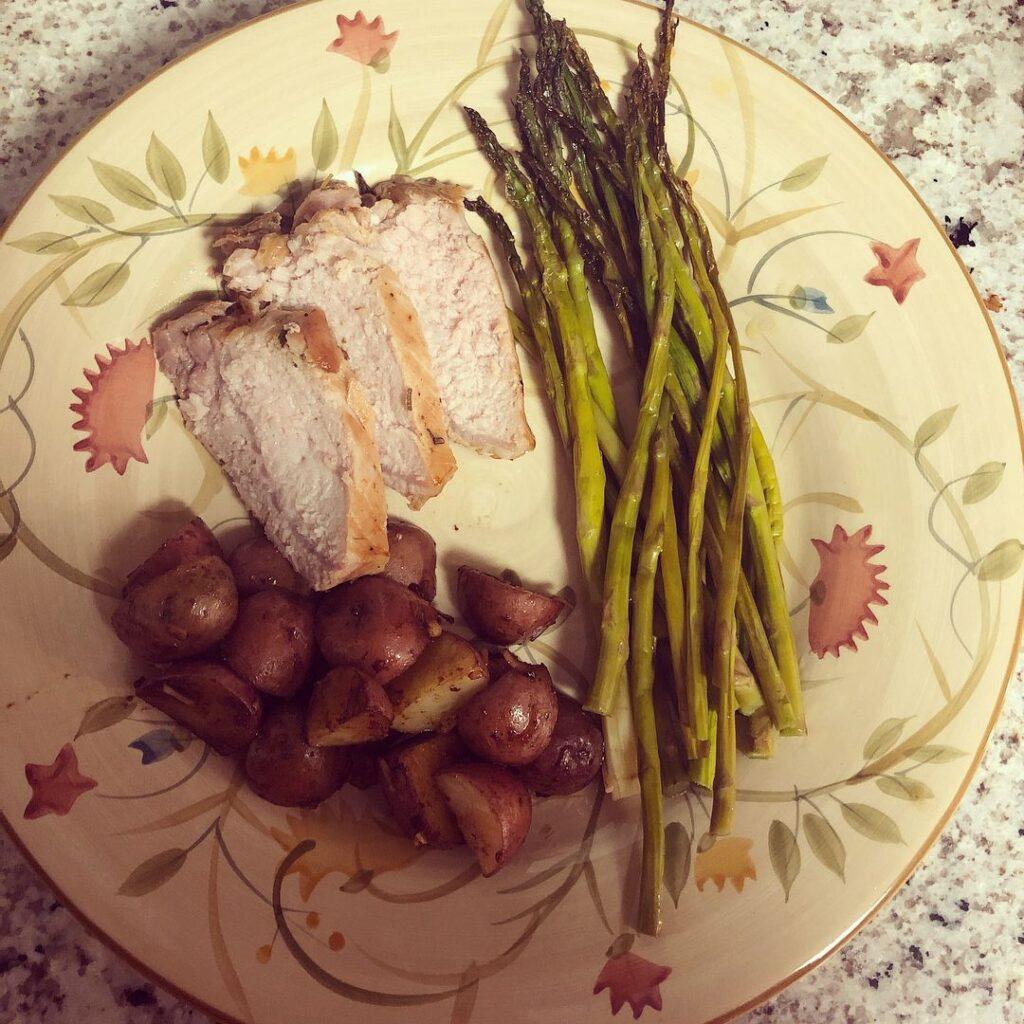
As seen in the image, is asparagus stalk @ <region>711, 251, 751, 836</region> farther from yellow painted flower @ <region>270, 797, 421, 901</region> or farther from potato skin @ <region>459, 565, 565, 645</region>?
yellow painted flower @ <region>270, 797, 421, 901</region>

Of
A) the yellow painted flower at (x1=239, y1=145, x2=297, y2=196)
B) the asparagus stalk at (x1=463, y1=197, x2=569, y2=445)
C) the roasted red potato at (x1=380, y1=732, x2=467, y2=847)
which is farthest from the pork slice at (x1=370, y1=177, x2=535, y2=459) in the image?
the roasted red potato at (x1=380, y1=732, x2=467, y2=847)

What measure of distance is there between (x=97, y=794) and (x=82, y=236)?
131 centimetres

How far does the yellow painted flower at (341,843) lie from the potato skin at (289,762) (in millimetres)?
108

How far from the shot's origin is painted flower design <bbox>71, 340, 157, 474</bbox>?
6.49 ft

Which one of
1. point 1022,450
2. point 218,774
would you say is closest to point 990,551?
point 1022,450

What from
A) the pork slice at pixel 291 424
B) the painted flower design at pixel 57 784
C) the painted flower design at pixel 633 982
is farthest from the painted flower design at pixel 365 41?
the painted flower design at pixel 633 982

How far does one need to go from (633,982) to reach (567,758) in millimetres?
481

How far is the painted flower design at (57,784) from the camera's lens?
1.74 metres

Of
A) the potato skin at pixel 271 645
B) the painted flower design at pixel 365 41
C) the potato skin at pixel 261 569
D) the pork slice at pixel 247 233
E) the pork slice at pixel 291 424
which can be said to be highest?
the painted flower design at pixel 365 41

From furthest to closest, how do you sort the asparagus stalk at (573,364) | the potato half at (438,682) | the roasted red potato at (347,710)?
the asparagus stalk at (573,364) → the potato half at (438,682) → the roasted red potato at (347,710)

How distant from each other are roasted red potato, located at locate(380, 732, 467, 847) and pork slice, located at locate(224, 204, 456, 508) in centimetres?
66

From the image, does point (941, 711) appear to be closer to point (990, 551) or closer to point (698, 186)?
point (990, 551)

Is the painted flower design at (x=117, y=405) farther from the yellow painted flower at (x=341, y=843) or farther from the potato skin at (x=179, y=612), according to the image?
the yellow painted flower at (x=341, y=843)

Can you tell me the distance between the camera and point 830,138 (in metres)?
2.13
